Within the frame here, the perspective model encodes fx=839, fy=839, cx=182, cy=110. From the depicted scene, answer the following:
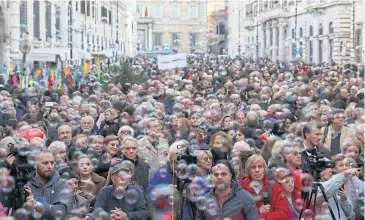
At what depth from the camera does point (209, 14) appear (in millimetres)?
133250

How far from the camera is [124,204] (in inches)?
303

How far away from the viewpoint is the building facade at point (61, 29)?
4022 cm

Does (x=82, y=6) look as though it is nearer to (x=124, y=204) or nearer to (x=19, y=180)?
(x=124, y=204)

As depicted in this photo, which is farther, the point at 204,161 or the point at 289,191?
the point at 204,161

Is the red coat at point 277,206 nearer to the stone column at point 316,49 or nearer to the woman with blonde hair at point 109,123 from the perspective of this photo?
the woman with blonde hair at point 109,123

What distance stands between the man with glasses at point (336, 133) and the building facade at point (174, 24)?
116 meters

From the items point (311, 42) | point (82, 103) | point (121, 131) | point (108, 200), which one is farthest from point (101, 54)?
point (108, 200)

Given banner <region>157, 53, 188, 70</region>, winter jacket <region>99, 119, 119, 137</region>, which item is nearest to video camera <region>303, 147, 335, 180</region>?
winter jacket <region>99, 119, 119, 137</region>

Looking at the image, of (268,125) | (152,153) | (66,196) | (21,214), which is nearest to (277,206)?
A: (66,196)

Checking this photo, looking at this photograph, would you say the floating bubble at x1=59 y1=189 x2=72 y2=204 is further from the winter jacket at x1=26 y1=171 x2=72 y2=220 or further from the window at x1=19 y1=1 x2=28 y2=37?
the window at x1=19 y1=1 x2=28 y2=37

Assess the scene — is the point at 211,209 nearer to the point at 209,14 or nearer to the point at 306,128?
the point at 306,128

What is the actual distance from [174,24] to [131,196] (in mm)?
123820

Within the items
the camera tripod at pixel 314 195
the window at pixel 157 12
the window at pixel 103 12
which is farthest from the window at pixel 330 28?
the window at pixel 157 12

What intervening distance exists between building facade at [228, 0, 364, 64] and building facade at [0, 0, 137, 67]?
1433 cm
